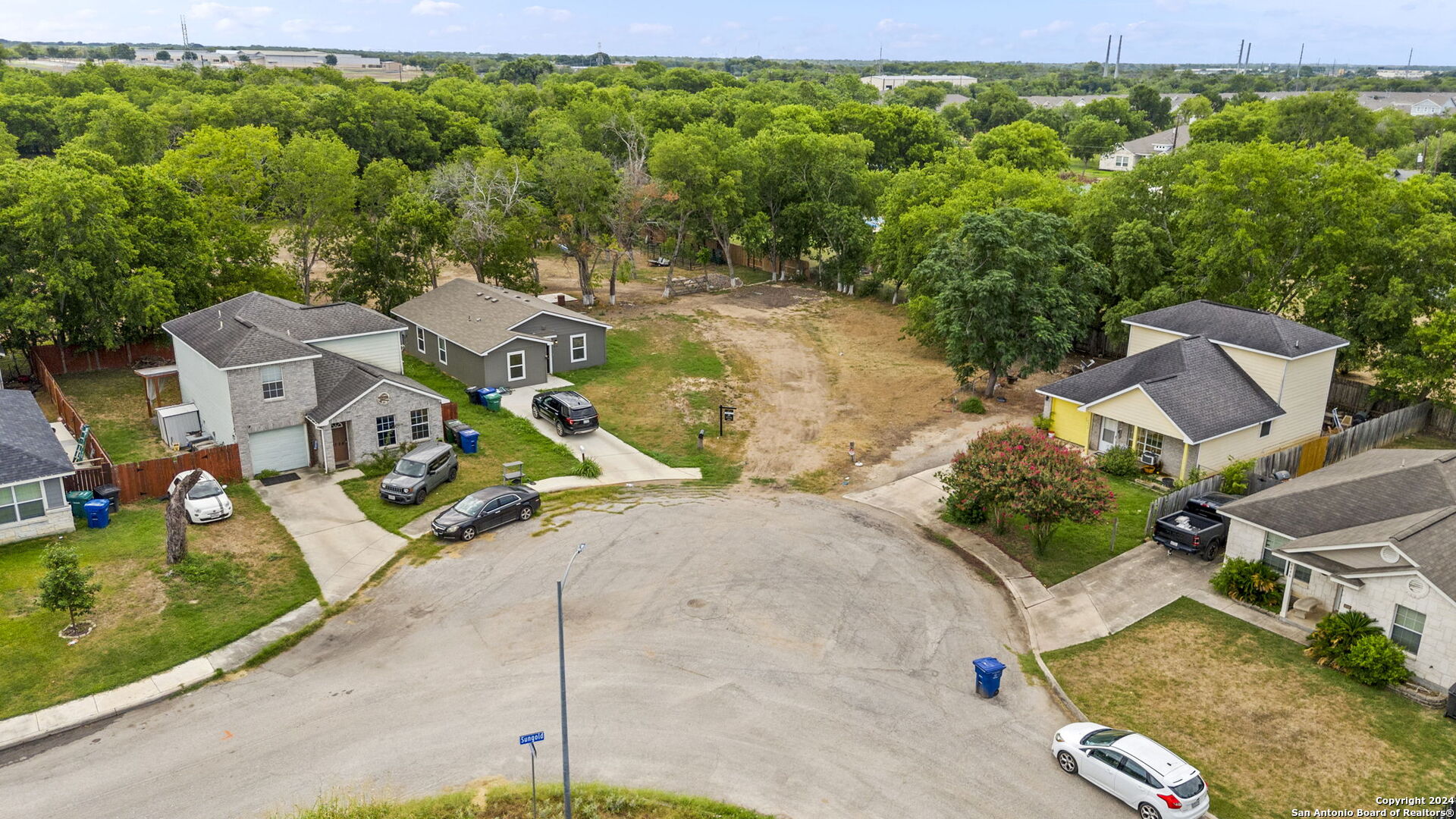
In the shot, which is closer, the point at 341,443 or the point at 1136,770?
the point at 1136,770

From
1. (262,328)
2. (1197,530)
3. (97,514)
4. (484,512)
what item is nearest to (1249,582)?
(1197,530)

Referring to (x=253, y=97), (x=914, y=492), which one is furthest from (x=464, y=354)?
(x=253, y=97)

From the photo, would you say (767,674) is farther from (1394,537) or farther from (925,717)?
(1394,537)

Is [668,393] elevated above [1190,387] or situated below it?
below

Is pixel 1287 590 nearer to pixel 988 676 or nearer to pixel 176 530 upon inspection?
pixel 988 676

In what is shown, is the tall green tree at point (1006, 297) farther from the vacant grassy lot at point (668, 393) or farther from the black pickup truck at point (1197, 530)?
the black pickup truck at point (1197, 530)

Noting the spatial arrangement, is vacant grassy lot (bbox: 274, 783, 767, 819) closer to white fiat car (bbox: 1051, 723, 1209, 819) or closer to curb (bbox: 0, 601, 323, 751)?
curb (bbox: 0, 601, 323, 751)
